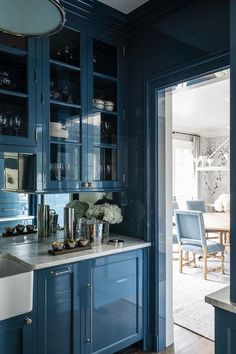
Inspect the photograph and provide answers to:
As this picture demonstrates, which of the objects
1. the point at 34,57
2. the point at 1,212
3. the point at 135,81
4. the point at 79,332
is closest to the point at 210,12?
the point at 135,81

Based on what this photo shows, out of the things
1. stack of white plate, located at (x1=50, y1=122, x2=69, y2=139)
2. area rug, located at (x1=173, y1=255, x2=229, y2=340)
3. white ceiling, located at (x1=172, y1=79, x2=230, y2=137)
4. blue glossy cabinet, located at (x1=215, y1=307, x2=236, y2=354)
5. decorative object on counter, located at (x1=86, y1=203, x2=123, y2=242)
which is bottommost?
area rug, located at (x1=173, y1=255, x2=229, y2=340)

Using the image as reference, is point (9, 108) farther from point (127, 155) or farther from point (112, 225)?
point (112, 225)

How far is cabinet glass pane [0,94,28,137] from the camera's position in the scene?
2.03 m

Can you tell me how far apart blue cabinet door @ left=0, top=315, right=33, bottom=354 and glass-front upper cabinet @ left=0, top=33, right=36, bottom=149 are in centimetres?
111

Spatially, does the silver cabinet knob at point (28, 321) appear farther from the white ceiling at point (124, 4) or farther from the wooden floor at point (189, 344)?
the white ceiling at point (124, 4)

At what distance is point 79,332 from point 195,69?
6.59 ft

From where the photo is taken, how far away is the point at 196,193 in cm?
756

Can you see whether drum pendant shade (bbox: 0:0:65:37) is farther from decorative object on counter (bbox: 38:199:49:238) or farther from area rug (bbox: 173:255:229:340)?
area rug (bbox: 173:255:229:340)

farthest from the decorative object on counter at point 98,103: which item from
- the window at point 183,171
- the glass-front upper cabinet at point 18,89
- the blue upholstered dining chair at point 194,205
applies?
the window at point 183,171

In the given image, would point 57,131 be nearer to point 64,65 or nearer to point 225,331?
point 64,65

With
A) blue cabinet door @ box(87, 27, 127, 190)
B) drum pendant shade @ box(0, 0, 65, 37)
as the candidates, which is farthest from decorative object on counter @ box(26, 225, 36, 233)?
drum pendant shade @ box(0, 0, 65, 37)

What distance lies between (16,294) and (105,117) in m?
1.56

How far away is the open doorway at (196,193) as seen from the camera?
257 cm

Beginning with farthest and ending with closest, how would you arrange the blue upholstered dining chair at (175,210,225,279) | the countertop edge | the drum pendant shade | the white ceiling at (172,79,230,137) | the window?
the window → the white ceiling at (172,79,230,137) → the blue upholstered dining chair at (175,210,225,279) → the countertop edge → the drum pendant shade
